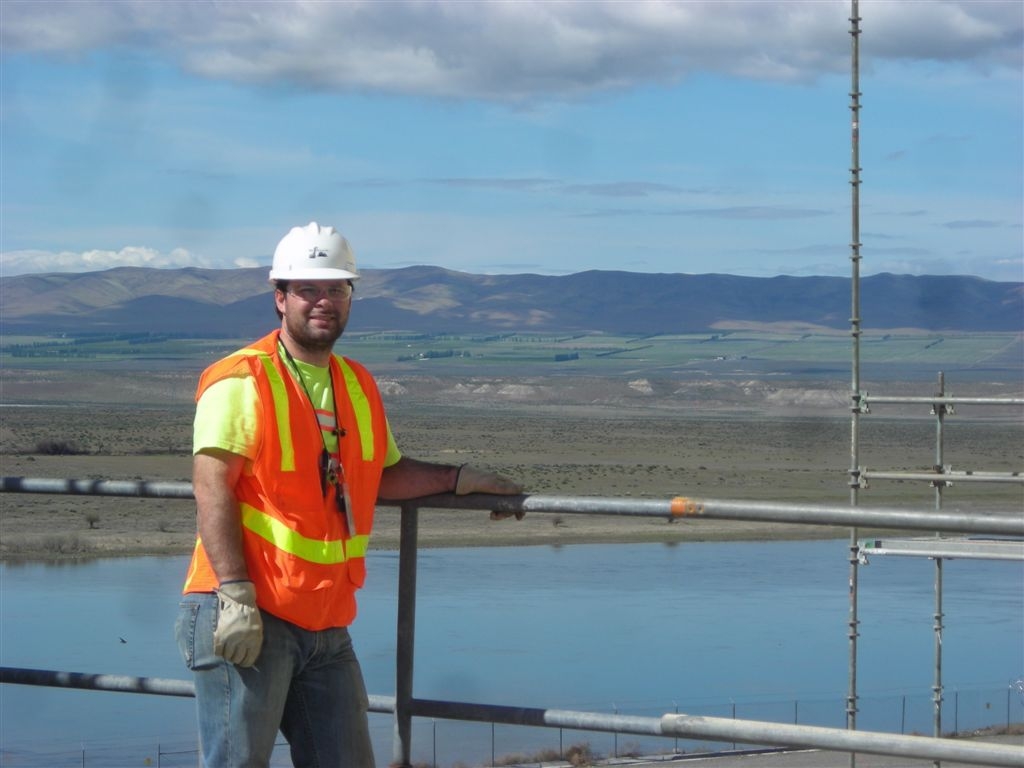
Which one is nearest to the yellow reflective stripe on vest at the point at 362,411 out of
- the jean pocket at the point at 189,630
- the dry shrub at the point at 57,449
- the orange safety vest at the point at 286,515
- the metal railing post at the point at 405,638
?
the orange safety vest at the point at 286,515

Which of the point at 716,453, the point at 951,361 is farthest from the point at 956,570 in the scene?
the point at 951,361

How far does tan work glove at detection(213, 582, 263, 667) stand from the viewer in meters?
3.72

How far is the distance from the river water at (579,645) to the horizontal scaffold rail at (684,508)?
15.2 meters

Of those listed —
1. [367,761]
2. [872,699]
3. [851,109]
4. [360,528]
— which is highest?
[851,109]

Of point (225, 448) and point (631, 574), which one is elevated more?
point (225, 448)

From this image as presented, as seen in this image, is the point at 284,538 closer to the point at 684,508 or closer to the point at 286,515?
the point at 286,515

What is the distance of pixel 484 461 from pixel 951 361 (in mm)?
142411

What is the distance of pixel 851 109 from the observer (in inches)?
610

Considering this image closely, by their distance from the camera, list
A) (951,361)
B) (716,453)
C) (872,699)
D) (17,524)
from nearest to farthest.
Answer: (872,699) → (17,524) → (716,453) → (951,361)

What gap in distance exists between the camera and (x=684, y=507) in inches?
152

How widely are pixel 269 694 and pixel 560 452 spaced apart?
74.9 metres

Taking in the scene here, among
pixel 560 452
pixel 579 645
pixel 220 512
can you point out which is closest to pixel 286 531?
pixel 220 512

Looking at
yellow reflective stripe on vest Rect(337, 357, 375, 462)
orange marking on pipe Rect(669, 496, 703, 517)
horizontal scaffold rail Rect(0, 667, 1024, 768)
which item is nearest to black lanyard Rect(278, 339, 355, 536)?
yellow reflective stripe on vest Rect(337, 357, 375, 462)

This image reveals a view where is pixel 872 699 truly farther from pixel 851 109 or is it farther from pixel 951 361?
pixel 951 361
